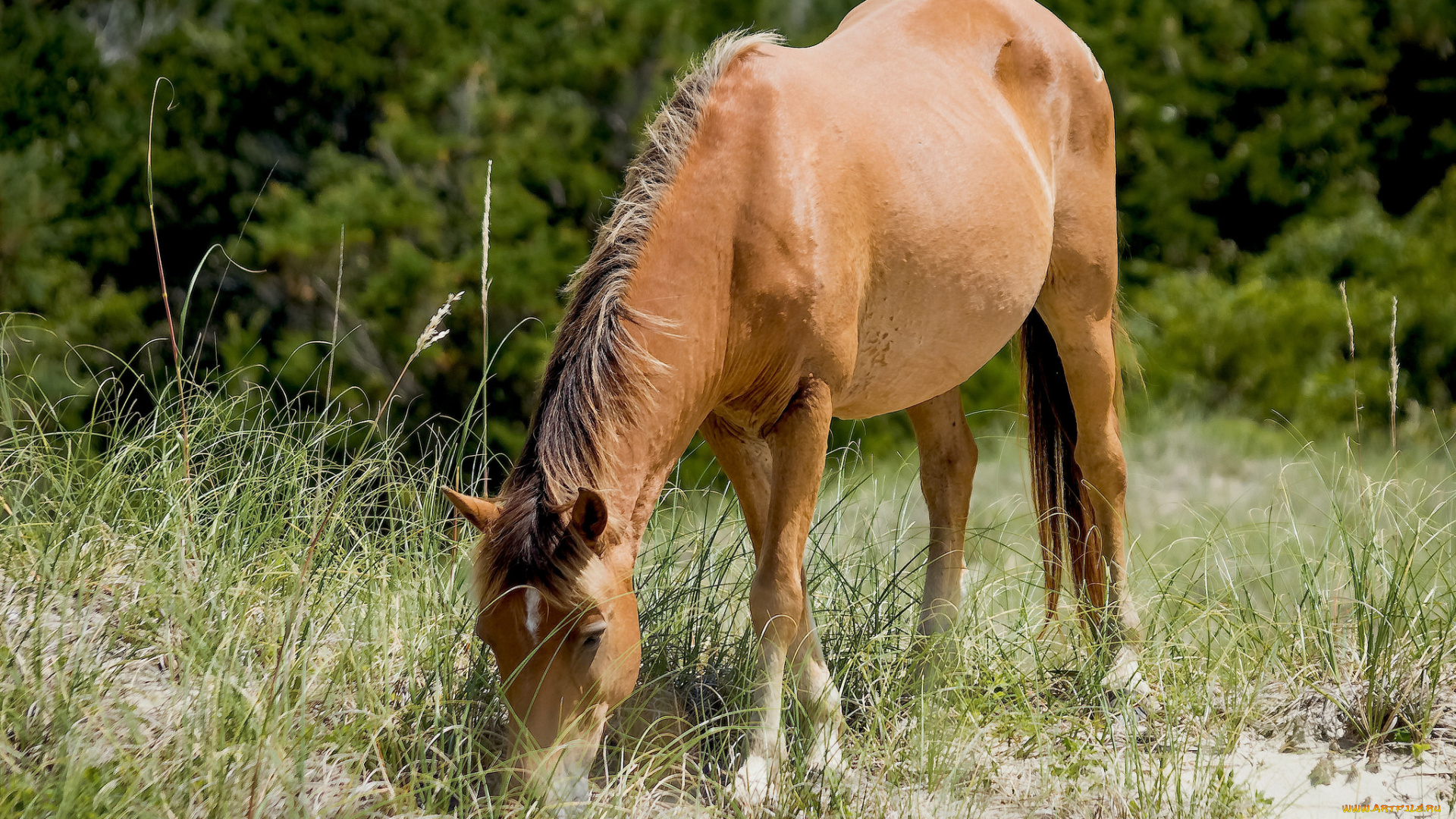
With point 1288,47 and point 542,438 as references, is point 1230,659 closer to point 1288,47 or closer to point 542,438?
point 542,438

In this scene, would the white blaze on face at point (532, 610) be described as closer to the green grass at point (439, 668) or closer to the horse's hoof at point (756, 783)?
the green grass at point (439, 668)

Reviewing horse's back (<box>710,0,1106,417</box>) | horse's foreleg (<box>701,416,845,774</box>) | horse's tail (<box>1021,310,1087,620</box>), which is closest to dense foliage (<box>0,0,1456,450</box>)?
horse's tail (<box>1021,310,1087,620</box>)

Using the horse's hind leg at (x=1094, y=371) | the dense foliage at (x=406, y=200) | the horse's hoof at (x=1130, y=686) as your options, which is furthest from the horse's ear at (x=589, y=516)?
the dense foliage at (x=406, y=200)

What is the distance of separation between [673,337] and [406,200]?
804 centimetres

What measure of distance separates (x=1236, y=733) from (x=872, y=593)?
1.22 metres

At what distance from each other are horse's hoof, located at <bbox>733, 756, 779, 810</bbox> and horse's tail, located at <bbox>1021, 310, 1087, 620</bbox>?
1561 millimetres

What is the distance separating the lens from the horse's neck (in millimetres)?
2717

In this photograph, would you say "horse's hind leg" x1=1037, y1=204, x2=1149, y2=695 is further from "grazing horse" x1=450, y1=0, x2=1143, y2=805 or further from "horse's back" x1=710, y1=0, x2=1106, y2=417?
"horse's back" x1=710, y1=0, x2=1106, y2=417

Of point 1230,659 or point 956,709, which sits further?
point 1230,659

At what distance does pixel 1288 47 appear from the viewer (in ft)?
50.3

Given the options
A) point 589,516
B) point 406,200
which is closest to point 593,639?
point 589,516

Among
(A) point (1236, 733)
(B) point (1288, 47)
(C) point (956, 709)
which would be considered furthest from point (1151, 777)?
(B) point (1288, 47)

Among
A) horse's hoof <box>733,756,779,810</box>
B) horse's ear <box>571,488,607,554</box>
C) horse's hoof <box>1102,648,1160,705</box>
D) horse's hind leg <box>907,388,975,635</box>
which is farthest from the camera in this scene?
horse's hind leg <box>907,388,975,635</box>

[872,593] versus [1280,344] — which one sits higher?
[872,593]
